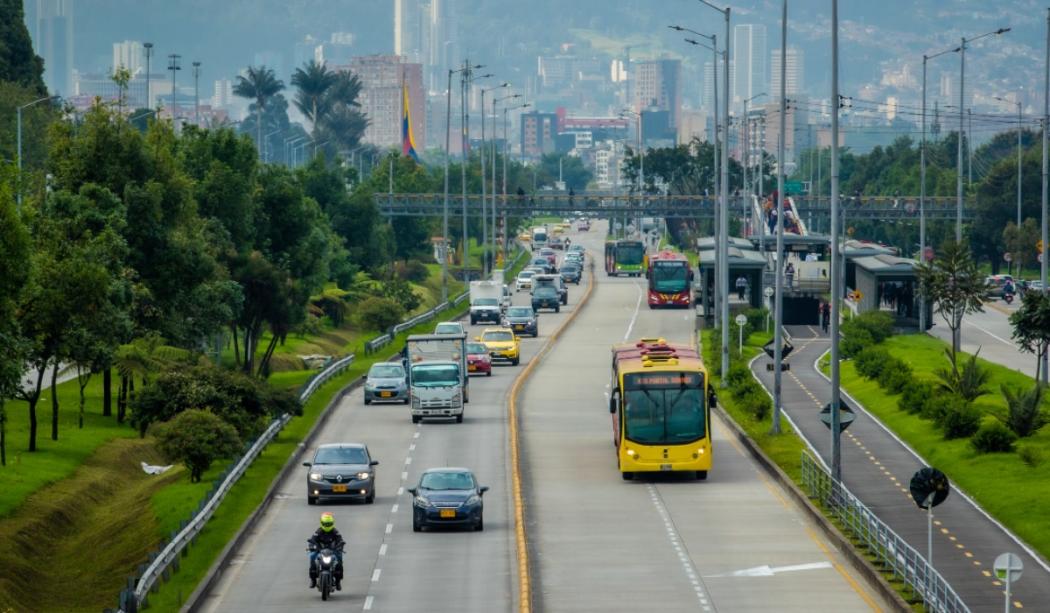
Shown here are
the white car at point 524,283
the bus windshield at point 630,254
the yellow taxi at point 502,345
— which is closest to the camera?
the yellow taxi at point 502,345

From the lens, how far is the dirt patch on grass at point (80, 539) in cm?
4650

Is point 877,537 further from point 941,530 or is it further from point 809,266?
point 809,266

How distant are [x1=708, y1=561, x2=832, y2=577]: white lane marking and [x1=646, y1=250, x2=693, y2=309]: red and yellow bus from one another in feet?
266

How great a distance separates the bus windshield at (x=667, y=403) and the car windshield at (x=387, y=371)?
24225 millimetres

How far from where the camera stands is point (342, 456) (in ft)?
171

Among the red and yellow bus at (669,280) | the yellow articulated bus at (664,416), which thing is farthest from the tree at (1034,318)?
the red and yellow bus at (669,280)

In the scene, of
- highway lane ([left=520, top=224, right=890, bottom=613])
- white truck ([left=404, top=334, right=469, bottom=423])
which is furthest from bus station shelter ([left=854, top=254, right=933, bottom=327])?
white truck ([left=404, top=334, right=469, bottom=423])

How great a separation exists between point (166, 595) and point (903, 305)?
2759 inches

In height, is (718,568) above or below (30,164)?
below

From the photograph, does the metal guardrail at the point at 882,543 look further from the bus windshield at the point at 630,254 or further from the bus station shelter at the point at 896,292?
the bus windshield at the point at 630,254

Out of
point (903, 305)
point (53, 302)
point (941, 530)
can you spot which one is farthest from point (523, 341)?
point (941, 530)

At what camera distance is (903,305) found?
104m

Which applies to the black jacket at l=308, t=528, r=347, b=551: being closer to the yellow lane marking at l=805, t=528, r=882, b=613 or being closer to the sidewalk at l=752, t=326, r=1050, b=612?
the yellow lane marking at l=805, t=528, r=882, b=613

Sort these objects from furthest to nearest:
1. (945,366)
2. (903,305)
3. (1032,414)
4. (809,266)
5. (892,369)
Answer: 1. (809,266)
2. (903,305)
3. (945,366)
4. (892,369)
5. (1032,414)
